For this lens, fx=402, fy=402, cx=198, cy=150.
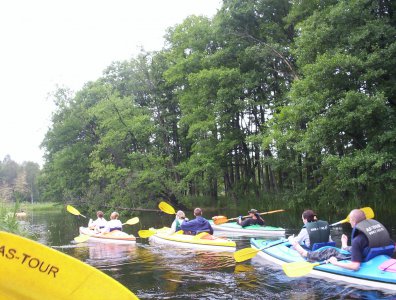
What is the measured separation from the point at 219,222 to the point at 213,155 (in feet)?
31.6

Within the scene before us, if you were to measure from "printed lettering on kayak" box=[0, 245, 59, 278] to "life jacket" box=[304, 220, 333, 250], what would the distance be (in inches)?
215

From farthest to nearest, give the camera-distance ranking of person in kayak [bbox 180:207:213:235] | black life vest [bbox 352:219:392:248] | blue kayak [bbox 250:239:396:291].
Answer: person in kayak [bbox 180:207:213:235] < black life vest [bbox 352:219:392:248] < blue kayak [bbox 250:239:396:291]

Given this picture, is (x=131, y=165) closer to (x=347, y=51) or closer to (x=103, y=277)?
(x=347, y=51)

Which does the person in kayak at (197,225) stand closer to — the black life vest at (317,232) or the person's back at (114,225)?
the person's back at (114,225)

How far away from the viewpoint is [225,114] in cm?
2388

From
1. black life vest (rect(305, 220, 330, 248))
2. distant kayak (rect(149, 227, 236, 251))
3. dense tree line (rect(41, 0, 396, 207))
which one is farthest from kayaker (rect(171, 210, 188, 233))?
black life vest (rect(305, 220, 330, 248))

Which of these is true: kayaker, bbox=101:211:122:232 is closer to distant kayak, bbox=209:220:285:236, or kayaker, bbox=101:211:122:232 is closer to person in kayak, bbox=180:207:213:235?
person in kayak, bbox=180:207:213:235

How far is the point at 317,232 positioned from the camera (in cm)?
755

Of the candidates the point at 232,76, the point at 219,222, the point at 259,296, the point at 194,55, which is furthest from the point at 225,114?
the point at 259,296

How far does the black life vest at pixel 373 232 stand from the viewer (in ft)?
20.4

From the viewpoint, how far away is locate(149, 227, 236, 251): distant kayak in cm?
1034

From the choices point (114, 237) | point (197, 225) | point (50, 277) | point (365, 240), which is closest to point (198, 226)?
point (197, 225)

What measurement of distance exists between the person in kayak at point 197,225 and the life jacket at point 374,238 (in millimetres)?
5679

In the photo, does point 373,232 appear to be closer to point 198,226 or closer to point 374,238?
point 374,238
